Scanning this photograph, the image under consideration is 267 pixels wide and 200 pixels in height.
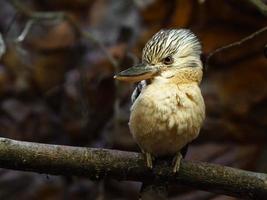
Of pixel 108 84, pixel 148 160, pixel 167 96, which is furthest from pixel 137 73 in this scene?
pixel 108 84

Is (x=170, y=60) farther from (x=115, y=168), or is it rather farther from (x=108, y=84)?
(x=108, y=84)

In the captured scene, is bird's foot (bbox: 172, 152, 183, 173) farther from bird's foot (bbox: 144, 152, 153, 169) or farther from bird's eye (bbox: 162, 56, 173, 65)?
bird's eye (bbox: 162, 56, 173, 65)

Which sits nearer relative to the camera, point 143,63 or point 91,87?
point 143,63

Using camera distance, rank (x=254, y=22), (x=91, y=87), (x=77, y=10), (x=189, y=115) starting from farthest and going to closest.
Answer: (x=77, y=10), (x=91, y=87), (x=254, y=22), (x=189, y=115)

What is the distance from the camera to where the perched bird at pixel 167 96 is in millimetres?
1473

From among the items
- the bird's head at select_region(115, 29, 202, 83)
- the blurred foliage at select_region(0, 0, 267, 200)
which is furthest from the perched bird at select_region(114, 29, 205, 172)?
the blurred foliage at select_region(0, 0, 267, 200)

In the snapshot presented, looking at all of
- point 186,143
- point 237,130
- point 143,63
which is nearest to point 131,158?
point 186,143

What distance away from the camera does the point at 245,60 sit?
2.87m

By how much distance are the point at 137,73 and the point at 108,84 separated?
1592mm

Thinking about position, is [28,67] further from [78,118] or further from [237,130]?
[237,130]

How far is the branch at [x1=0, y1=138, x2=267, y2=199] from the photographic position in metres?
1.45

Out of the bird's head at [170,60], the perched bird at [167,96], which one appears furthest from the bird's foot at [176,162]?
the bird's head at [170,60]

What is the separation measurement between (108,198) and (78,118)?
0.47 m

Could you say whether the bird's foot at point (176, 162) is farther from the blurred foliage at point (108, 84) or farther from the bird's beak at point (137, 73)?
the blurred foliage at point (108, 84)
